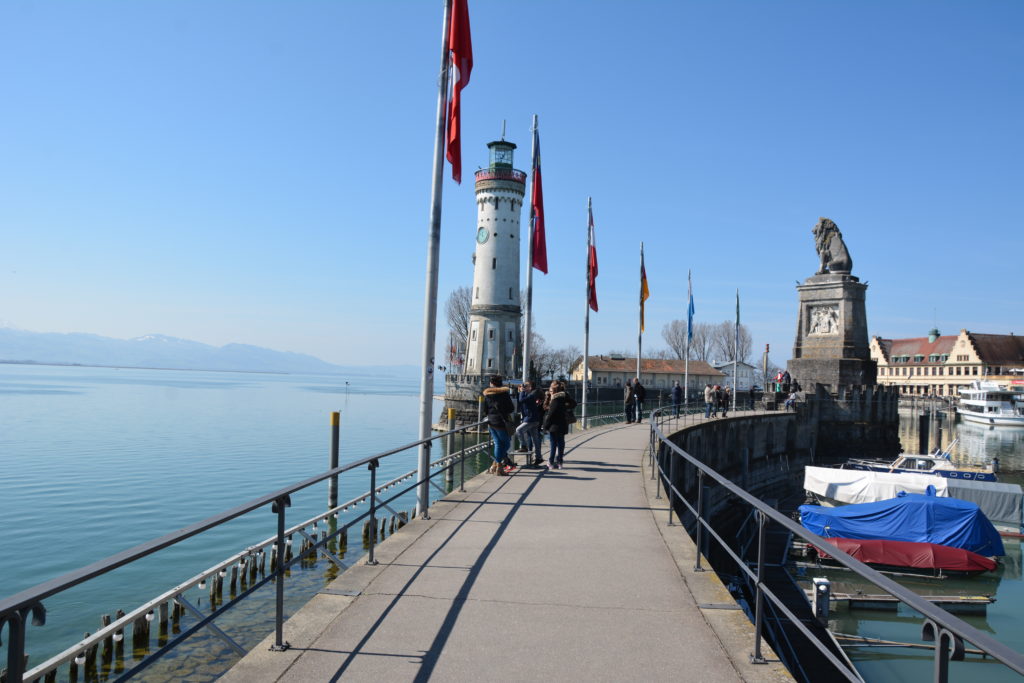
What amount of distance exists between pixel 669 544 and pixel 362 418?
7025cm

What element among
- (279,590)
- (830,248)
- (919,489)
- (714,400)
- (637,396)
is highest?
(830,248)


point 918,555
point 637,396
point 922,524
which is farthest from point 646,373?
point 918,555

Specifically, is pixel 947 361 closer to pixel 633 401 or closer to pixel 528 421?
pixel 633 401

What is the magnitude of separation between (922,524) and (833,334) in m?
21.9

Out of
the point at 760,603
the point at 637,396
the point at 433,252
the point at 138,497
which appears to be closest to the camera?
the point at 760,603

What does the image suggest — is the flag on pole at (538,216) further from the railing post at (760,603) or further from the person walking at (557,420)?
the railing post at (760,603)

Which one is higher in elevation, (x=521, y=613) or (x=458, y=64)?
(x=458, y=64)

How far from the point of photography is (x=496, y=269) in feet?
199

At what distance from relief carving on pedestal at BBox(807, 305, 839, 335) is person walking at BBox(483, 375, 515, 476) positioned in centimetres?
3261

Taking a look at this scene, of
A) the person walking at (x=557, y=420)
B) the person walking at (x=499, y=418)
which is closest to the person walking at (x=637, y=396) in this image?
the person walking at (x=557, y=420)

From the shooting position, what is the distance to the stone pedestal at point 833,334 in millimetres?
40812

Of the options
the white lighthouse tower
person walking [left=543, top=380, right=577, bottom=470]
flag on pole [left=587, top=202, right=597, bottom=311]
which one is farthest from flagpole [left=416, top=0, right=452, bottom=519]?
the white lighthouse tower

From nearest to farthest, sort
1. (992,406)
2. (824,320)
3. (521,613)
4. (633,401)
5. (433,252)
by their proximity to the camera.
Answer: (521,613) → (433,252) → (633,401) → (824,320) → (992,406)

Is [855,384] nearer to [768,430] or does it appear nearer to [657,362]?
[768,430]
